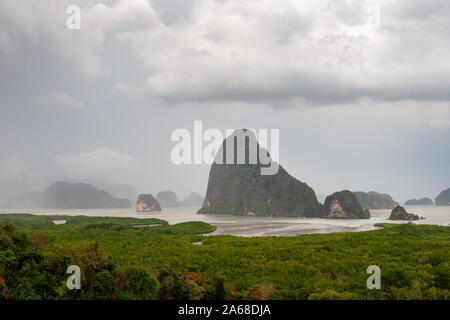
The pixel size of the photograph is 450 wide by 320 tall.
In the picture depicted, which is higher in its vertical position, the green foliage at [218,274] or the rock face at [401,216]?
the green foliage at [218,274]

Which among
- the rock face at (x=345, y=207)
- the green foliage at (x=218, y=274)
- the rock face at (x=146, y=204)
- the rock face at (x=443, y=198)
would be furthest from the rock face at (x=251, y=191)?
the rock face at (x=443, y=198)

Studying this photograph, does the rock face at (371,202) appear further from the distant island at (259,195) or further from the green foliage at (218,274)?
the green foliage at (218,274)

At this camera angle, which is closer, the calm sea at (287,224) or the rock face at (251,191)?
the calm sea at (287,224)

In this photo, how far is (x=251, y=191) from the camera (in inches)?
4065

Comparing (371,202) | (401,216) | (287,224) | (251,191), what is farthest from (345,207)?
(371,202)

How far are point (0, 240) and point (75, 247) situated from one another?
5.02 m

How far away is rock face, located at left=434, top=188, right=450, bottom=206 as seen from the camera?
173750mm

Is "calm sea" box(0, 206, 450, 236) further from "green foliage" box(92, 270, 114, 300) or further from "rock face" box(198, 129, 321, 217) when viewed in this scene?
"green foliage" box(92, 270, 114, 300)

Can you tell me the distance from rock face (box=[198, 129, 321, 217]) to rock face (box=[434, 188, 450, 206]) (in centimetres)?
11446

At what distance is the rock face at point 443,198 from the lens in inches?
6841

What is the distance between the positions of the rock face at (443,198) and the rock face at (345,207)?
11774cm

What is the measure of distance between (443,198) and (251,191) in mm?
124295
